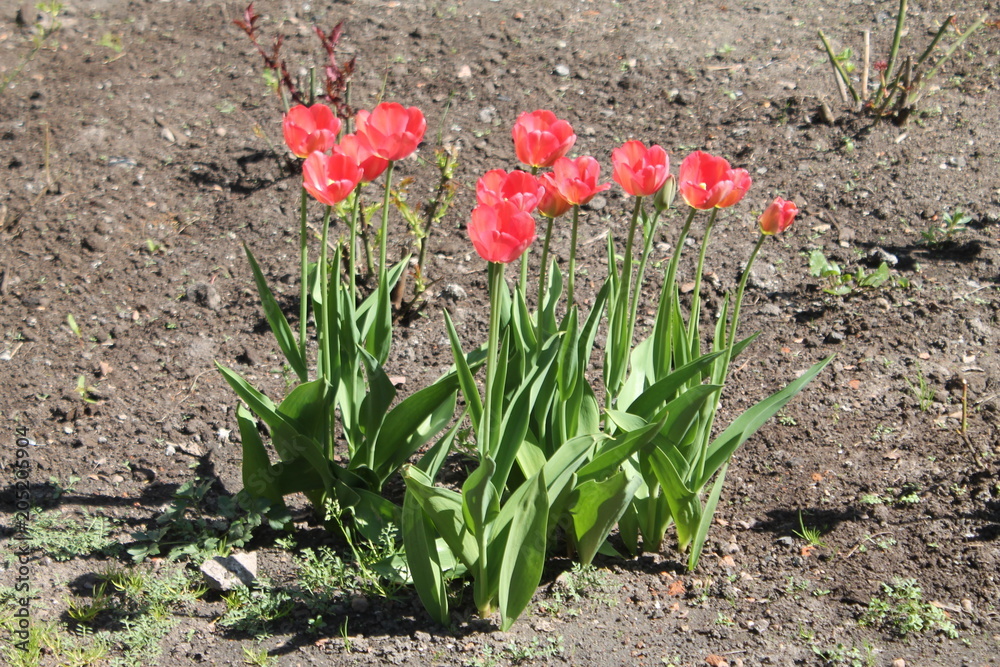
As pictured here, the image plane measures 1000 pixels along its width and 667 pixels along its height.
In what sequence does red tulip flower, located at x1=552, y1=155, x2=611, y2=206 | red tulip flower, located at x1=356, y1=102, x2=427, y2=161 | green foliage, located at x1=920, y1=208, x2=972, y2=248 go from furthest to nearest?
green foliage, located at x1=920, y1=208, x2=972, y2=248 → red tulip flower, located at x1=356, y1=102, x2=427, y2=161 → red tulip flower, located at x1=552, y1=155, x2=611, y2=206

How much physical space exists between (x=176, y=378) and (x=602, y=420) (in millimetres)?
1426

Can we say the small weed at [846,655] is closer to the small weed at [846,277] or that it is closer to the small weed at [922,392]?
the small weed at [922,392]

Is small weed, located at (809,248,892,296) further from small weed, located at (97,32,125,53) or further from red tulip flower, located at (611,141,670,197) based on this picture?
small weed, located at (97,32,125,53)

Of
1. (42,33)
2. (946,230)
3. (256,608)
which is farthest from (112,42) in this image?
(946,230)

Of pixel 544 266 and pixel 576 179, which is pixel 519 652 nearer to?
pixel 544 266

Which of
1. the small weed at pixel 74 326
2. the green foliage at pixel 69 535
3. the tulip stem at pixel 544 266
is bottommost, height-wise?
the green foliage at pixel 69 535

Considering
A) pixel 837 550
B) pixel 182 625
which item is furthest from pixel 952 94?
pixel 182 625

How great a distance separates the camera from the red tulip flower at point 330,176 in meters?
1.65

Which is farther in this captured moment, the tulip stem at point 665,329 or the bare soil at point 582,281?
the bare soil at point 582,281

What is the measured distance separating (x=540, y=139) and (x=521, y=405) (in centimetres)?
56

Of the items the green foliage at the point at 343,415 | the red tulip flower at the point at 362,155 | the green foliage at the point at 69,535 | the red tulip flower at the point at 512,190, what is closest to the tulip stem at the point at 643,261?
the red tulip flower at the point at 512,190

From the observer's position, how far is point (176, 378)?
9.07 ft

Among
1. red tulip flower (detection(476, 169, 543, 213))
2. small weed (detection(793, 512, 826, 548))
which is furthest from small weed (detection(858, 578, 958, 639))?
red tulip flower (detection(476, 169, 543, 213))

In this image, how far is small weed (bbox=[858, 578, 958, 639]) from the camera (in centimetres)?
196
